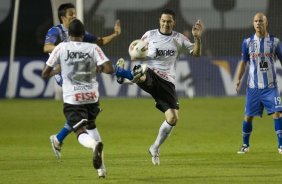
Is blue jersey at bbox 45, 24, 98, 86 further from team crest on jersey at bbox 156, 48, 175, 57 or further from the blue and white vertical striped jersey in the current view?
the blue and white vertical striped jersey

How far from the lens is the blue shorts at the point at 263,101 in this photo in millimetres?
14570

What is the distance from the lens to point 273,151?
50.1ft

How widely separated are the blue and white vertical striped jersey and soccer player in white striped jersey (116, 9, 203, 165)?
4.80 feet

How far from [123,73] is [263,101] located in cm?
264

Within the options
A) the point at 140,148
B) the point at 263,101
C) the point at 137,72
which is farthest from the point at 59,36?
the point at 263,101

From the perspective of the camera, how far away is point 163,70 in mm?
13516

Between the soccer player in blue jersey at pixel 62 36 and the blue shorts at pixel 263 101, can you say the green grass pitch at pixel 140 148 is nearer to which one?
the soccer player in blue jersey at pixel 62 36

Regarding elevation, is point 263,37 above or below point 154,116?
above

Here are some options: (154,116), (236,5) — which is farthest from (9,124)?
(236,5)

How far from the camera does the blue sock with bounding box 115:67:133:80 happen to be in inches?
521

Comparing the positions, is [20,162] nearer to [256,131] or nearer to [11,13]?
[256,131]

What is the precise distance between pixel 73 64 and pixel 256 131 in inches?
349

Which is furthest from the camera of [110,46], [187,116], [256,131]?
[110,46]

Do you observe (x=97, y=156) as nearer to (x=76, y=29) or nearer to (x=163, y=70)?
(x=76, y=29)
